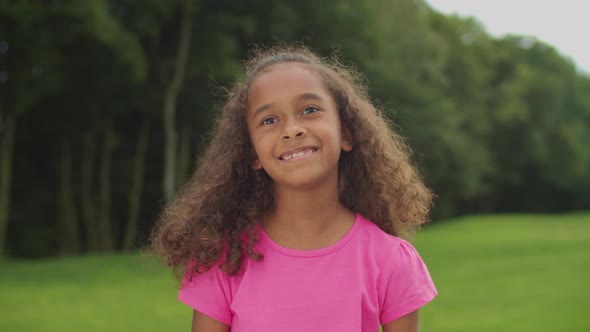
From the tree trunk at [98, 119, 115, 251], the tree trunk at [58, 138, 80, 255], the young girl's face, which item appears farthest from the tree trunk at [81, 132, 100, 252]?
the young girl's face

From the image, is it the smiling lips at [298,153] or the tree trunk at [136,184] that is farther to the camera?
the tree trunk at [136,184]

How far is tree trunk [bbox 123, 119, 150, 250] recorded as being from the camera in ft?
63.3

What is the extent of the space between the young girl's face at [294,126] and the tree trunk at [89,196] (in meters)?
16.3

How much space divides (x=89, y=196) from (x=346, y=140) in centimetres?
1803

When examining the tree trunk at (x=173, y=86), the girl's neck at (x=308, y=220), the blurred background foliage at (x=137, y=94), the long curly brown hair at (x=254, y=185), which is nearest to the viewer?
the girl's neck at (x=308, y=220)

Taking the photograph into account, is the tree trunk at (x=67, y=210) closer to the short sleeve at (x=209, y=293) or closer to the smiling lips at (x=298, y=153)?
the short sleeve at (x=209, y=293)

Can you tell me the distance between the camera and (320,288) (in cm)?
212

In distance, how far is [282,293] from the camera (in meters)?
2.12

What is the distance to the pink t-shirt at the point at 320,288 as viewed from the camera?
211cm

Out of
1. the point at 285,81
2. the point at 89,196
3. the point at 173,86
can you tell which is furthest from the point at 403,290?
the point at 89,196

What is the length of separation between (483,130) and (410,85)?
1254 centimetres

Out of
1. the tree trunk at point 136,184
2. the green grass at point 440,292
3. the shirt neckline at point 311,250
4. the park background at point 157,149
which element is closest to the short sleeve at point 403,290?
the shirt neckline at point 311,250

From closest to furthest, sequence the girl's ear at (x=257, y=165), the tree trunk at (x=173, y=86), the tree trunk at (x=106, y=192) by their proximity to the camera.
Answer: the girl's ear at (x=257, y=165) → the tree trunk at (x=173, y=86) → the tree trunk at (x=106, y=192)

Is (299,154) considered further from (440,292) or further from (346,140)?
(440,292)
